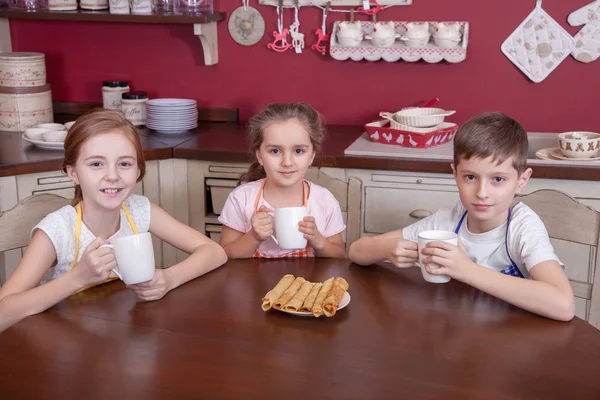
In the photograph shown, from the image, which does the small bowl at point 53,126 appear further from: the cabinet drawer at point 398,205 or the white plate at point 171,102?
the cabinet drawer at point 398,205

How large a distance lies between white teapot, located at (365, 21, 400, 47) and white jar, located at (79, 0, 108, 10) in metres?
1.12

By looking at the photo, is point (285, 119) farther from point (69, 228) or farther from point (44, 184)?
point (44, 184)

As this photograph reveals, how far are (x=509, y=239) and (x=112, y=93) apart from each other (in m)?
2.06

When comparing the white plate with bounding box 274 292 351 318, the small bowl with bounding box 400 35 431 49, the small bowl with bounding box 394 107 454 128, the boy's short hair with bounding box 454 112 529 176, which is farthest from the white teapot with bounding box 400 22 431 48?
the white plate with bounding box 274 292 351 318

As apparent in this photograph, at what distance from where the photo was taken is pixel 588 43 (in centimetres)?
291

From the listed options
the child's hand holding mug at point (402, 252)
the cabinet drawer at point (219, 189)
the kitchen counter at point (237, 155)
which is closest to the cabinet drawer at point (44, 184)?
the kitchen counter at point (237, 155)

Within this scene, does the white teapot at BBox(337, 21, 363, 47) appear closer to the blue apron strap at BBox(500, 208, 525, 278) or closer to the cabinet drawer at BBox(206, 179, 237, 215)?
the cabinet drawer at BBox(206, 179, 237, 215)

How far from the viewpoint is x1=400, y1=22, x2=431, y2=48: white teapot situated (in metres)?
2.93

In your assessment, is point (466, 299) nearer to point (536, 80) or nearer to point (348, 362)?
point (348, 362)

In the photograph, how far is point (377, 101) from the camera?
10.5 ft

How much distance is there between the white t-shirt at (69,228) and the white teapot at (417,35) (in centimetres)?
141

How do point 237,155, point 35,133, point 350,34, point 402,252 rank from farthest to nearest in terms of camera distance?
1. point 350,34
2. point 35,133
3. point 237,155
4. point 402,252

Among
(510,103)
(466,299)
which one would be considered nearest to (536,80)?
(510,103)

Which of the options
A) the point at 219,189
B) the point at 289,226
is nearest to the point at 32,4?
the point at 219,189
